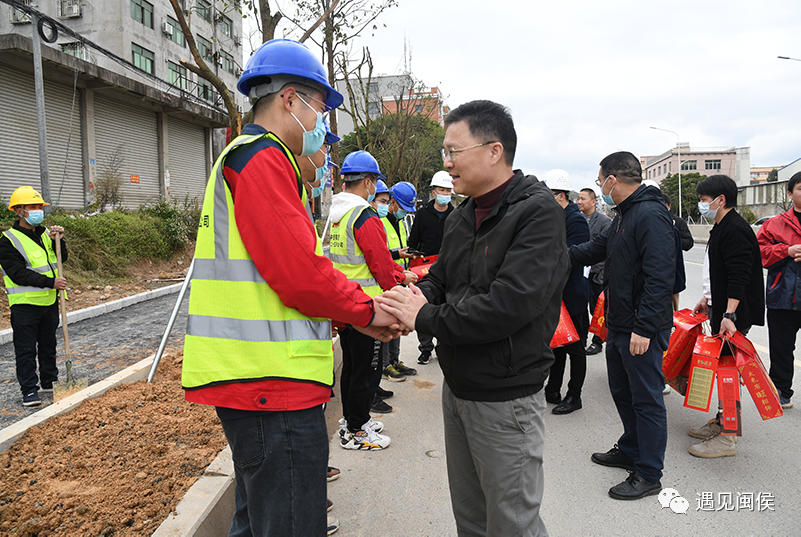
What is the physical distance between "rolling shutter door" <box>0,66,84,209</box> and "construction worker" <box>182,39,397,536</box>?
15.3 metres

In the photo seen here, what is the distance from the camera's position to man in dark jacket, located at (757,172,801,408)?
4.43 metres

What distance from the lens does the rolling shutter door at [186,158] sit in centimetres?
2178

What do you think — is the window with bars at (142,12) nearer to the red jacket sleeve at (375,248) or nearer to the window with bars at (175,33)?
the window with bars at (175,33)

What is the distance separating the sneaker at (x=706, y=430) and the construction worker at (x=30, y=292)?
6105mm

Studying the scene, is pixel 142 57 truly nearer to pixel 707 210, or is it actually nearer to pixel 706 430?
pixel 707 210

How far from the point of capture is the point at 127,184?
1872 cm

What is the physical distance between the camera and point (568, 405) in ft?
15.5

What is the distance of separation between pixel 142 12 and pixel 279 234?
2957 centimetres

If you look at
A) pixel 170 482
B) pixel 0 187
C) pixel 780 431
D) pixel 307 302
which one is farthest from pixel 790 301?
pixel 0 187

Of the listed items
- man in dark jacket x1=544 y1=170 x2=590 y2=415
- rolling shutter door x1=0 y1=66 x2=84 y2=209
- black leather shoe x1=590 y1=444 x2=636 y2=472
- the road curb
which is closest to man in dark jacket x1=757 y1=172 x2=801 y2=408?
man in dark jacket x1=544 y1=170 x2=590 y2=415

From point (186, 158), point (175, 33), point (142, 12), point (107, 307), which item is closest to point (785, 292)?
point (107, 307)

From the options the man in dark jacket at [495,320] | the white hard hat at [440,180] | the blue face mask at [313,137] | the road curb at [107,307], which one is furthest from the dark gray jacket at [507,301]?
the road curb at [107,307]

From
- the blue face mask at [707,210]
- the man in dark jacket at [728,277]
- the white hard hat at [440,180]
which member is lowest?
the man in dark jacket at [728,277]

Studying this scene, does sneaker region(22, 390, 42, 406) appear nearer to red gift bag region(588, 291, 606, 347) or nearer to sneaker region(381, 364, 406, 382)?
sneaker region(381, 364, 406, 382)
